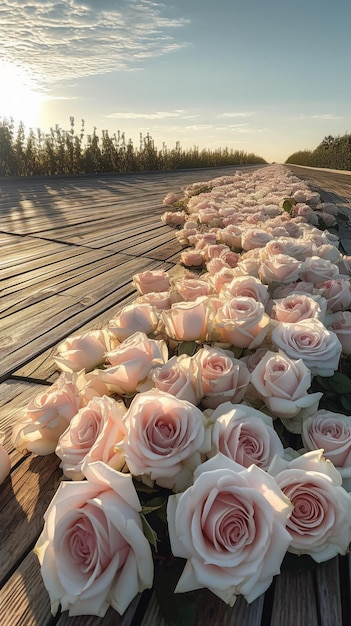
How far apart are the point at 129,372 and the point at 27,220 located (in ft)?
14.5

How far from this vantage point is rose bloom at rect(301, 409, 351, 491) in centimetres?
108

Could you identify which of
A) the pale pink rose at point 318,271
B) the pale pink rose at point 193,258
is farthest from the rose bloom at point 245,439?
the pale pink rose at point 193,258

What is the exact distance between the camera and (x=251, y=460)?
99 centimetres

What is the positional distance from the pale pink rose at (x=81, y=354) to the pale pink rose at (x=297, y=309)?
56 cm

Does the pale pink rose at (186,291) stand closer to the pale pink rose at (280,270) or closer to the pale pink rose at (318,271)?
the pale pink rose at (280,270)

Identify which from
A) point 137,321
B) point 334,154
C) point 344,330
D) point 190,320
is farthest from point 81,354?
point 334,154

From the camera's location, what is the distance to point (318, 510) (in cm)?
91

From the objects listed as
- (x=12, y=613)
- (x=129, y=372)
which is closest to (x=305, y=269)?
(x=129, y=372)

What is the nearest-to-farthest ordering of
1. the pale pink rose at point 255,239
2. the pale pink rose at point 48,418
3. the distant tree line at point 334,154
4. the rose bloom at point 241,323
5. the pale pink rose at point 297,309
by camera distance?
the pale pink rose at point 48,418 < the rose bloom at point 241,323 < the pale pink rose at point 297,309 < the pale pink rose at point 255,239 < the distant tree line at point 334,154

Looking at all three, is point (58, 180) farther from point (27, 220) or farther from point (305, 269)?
point (305, 269)

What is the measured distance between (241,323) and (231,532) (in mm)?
624

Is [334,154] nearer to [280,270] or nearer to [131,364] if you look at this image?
[280,270]

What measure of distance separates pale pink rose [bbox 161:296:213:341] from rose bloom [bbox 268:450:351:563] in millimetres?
514

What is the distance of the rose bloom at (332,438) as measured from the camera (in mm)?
1079
